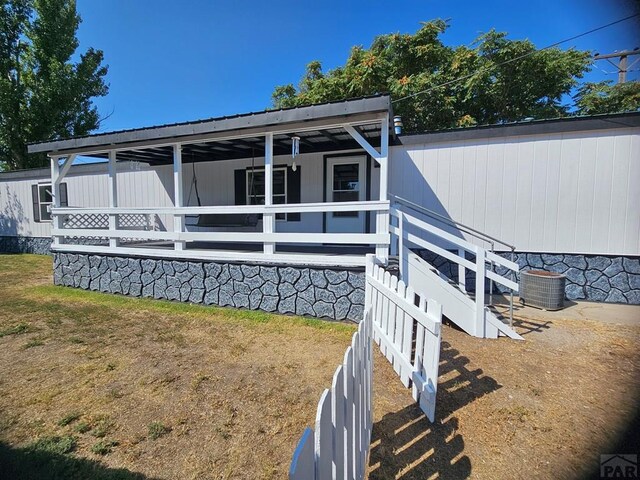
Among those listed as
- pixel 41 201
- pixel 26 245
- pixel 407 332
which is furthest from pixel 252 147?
pixel 26 245

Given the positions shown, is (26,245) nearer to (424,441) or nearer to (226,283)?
Answer: (226,283)

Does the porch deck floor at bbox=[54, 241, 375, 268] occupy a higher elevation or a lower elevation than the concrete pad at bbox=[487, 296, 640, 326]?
higher

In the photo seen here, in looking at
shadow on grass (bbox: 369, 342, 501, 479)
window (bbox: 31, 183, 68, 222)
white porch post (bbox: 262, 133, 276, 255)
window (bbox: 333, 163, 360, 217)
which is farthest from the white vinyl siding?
window (bbox: 31, 183, 68, 222)

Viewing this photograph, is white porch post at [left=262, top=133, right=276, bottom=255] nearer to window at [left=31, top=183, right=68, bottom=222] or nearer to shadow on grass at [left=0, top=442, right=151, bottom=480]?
shadow on grass at [left=0, top=442, right=151, bottom=480]

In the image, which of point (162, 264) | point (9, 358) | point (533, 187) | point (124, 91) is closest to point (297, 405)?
point (9, 358)

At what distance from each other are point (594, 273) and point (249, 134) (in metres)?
6.43

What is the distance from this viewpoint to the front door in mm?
7102

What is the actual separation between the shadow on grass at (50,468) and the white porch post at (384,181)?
11.3 ft

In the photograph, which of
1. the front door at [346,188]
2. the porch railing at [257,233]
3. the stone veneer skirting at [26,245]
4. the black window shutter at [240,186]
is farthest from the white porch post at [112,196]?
the stone veneer skirting at [26,245]

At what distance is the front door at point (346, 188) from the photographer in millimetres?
7102

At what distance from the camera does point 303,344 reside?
3.81m

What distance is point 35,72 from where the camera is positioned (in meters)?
13.8

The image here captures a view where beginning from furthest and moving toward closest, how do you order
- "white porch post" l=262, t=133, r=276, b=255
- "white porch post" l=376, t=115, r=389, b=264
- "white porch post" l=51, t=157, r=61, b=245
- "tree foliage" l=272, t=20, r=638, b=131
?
"tree foliage" l=272, t=20, r=638, b=131
"white porch post" l=51, t=157, r=61, b=245
"white porch post" l=262, t=133, r=276, b=255
"white porch post" l=376, t=115, r=389, b=264

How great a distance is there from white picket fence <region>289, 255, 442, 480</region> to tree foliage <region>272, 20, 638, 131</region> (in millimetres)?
10883
